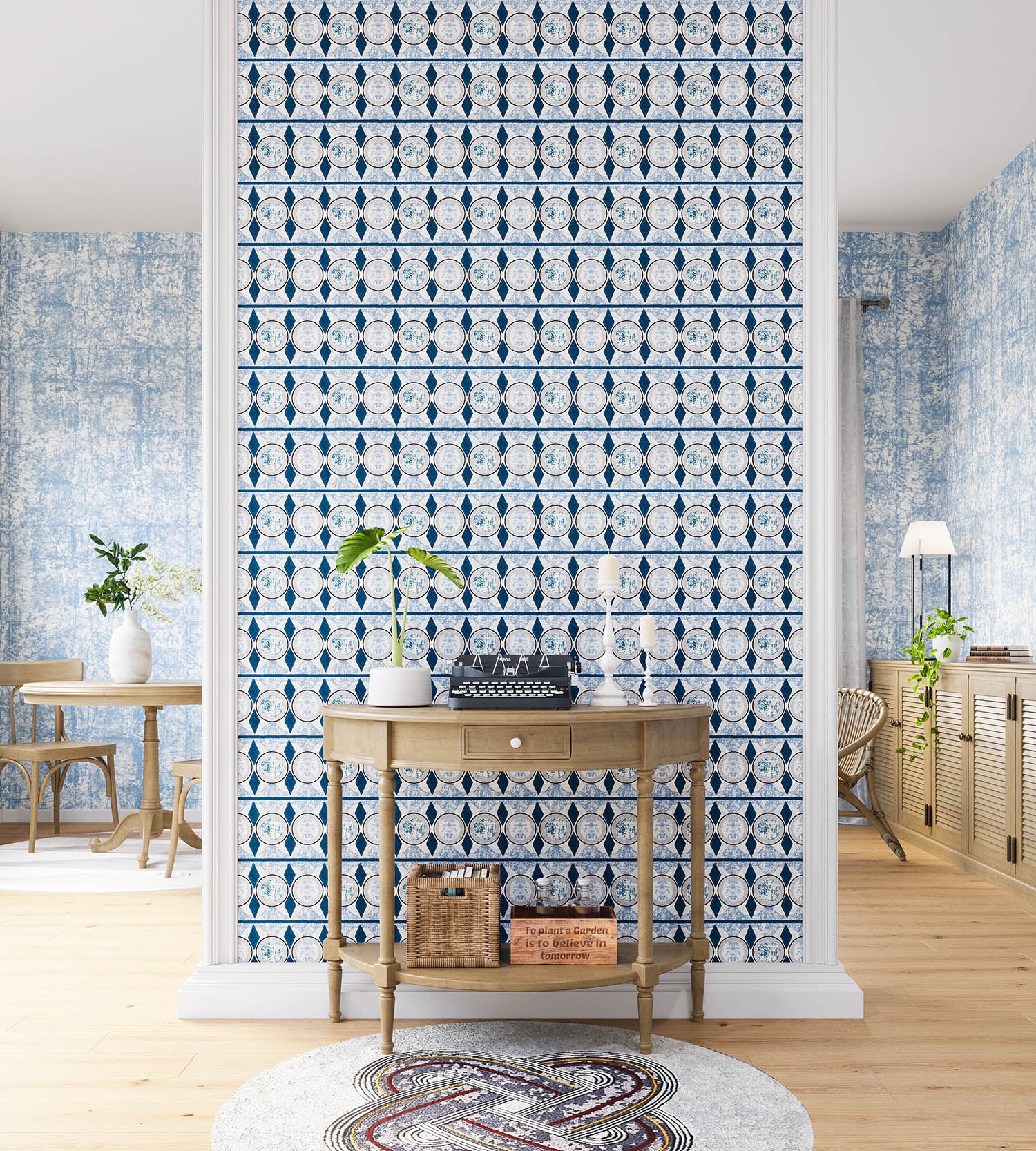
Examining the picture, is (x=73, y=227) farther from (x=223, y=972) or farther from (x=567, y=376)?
(x=223, y=972)

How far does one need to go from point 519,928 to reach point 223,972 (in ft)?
2.88

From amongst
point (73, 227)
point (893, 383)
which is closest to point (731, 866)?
point (893, 383)

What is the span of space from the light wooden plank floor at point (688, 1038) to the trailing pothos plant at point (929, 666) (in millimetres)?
1242

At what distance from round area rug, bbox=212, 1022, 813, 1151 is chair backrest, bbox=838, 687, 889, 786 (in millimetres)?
2438

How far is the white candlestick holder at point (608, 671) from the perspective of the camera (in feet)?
8.49

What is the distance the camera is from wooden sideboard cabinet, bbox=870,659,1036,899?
13.3 ft

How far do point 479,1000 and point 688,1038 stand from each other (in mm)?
569

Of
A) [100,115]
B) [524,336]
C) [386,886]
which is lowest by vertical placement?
[386,886]

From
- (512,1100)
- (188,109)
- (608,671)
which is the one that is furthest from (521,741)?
(188,109)

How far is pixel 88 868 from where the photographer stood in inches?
179

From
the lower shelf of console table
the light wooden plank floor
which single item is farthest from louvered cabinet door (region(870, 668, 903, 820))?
the lower shelf of console table

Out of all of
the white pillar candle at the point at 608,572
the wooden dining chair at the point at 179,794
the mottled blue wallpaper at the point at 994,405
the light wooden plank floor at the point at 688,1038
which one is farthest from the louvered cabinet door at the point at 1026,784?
the wooden dining chair at the point at 179,794

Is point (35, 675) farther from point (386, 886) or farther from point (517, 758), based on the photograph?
point (517, 758)

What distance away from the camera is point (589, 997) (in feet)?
8.95
